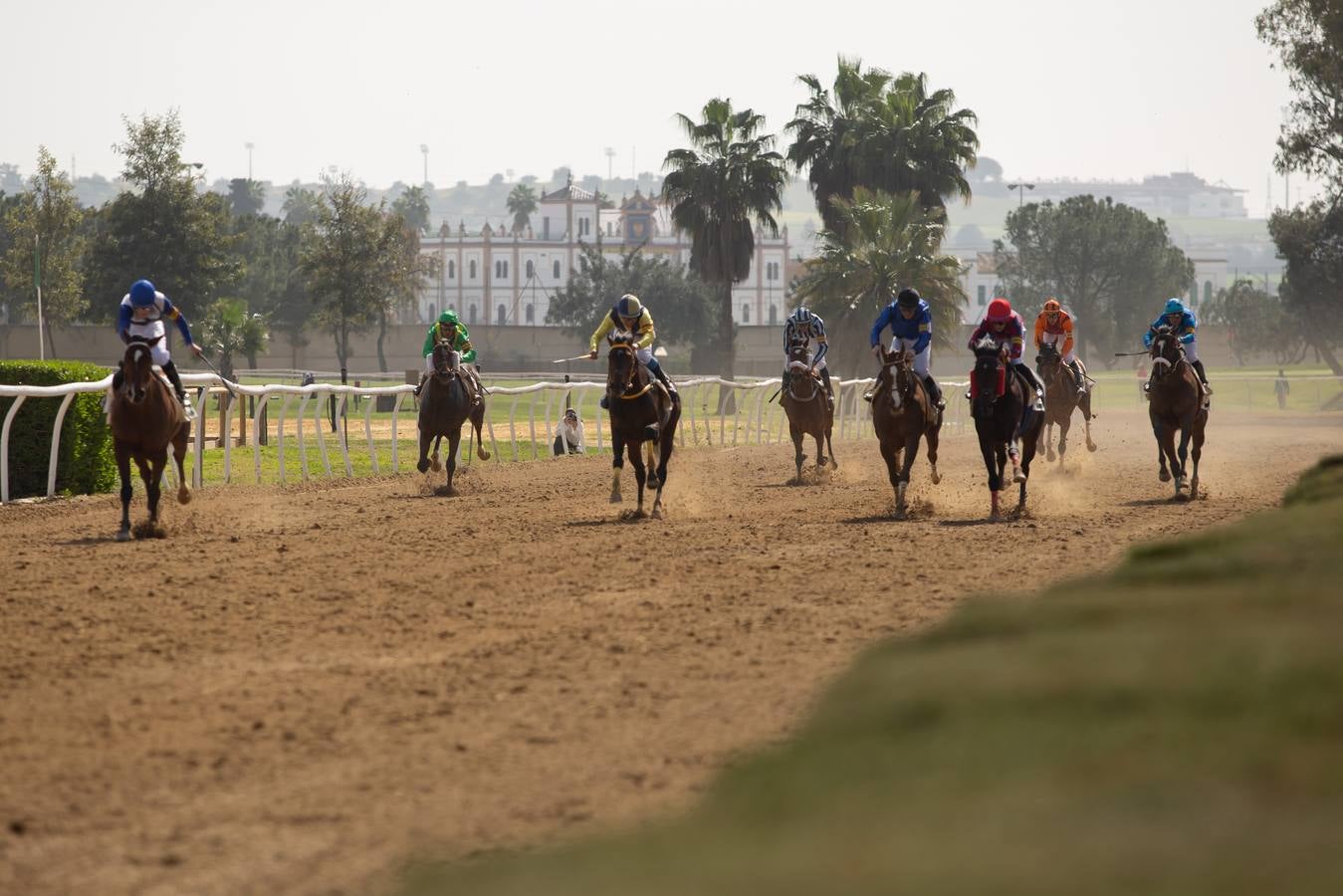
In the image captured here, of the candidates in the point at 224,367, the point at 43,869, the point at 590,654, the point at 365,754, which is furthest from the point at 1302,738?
the point at 224,367

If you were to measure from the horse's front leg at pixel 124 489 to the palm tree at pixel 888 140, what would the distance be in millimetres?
47408

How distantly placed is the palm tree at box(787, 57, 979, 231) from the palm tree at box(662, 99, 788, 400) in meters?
1.67

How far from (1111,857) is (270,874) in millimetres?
2543

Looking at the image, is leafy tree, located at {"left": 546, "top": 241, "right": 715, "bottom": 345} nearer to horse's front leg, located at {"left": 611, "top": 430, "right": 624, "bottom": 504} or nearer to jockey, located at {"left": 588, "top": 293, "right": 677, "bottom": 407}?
horse's front leg, located at {"left": 611, "top": 430, "right": 624, "bottom": 504}

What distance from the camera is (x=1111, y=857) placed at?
2.92 m

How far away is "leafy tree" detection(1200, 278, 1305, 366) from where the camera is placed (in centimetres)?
11550

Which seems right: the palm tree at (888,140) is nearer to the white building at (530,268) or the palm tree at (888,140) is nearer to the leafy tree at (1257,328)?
the leafy tree at (1257,328)

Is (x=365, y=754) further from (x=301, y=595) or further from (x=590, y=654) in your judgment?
(x=301, y=595)

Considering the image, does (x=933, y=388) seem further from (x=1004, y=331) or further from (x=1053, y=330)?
(x=1053, y=330)

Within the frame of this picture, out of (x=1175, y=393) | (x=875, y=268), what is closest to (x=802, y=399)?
(x=1175, y=393)

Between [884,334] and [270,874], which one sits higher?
[884,334]

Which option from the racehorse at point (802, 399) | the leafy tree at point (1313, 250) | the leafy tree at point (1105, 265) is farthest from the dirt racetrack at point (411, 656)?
the leafy tree at point (1105, 265)

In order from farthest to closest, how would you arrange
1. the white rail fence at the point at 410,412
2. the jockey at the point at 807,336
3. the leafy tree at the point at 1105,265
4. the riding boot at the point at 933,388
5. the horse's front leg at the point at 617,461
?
1. the leafy tree at the point at 1105,265
2. the jockey at the point at 807,336
3. the white rail fence at the point at 410,412
4. the riding boot at the point at 933,388
5. the horse's front leg at the point at 617,461

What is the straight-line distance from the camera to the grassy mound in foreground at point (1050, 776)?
9.57 feet
